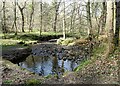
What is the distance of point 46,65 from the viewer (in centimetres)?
1727

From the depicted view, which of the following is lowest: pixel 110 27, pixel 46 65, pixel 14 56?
pixel 46 65

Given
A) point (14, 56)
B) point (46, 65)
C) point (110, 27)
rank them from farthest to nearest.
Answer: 1. point (14, 56)
2. point (46, 65)
3. point (110, 27)

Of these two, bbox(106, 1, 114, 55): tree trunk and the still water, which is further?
the still water

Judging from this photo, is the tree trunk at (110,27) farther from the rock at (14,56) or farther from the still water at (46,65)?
the rock at (14,56)

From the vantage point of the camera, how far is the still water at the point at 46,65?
15.3m

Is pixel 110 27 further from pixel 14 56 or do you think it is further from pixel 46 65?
pixel 14 56

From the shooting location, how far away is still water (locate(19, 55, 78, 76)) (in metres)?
15.3

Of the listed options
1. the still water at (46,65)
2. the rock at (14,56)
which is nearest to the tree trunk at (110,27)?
the still water at (46,65)

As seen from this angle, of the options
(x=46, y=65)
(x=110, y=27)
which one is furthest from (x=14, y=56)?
(x=110, y=27)

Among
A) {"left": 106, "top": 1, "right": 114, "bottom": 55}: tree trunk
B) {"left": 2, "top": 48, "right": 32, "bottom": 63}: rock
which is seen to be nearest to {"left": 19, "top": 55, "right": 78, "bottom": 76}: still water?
{"left": 2, "top": 48, "right": 32, "bottom": 63}: rock

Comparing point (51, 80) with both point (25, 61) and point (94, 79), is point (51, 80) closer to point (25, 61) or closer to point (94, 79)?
point (94, 79)

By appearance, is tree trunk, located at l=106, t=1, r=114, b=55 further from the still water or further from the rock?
the rock

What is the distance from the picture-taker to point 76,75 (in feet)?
30.2

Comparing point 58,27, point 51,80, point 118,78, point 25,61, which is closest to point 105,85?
point 118,78
